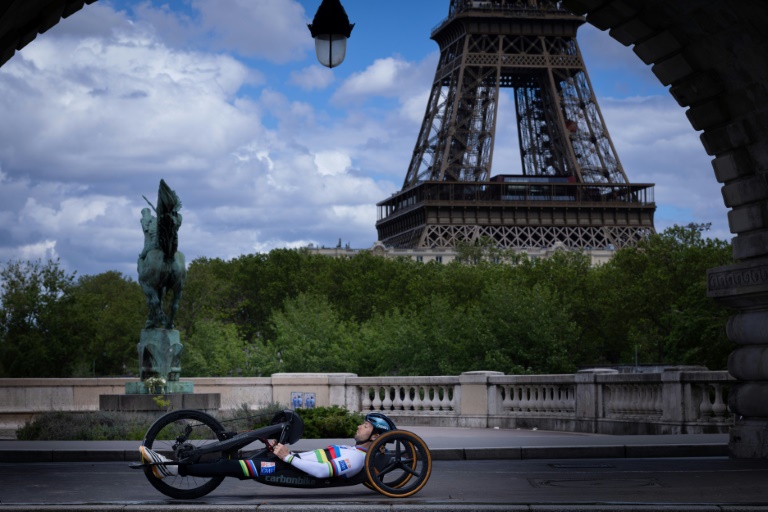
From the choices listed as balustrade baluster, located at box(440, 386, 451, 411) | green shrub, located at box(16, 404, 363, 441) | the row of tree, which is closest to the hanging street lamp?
green shrub, located at box(16, 404, 363, 441)

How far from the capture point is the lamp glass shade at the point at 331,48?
15.2m

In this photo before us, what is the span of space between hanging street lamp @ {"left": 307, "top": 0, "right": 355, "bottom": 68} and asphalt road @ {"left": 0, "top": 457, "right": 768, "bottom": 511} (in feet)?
18.3

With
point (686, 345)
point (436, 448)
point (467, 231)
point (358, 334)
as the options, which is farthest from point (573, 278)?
point (436, 448)

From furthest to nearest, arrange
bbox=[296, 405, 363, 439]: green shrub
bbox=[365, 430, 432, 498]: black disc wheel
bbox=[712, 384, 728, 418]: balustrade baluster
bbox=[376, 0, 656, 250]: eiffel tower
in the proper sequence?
bbox=[376, 0, 656, 250]: eiffel tower
bbox=[296, 405, 363, 439]: green shrub
bbox=[712, 384, 728, 418]: balustrade baluster
bbox=[365, 430, 432, 498]: black disc wheel

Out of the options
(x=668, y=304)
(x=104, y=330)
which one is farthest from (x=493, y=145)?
(x=668, y=304)

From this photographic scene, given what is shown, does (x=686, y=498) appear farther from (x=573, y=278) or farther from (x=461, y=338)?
(x=573, y=278)

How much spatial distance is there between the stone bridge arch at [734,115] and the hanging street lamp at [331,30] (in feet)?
11.7

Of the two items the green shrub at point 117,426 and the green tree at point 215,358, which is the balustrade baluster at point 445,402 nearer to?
the green shrub at point 117,426

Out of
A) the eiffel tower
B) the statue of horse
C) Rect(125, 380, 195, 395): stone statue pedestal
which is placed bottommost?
Rect(125, 380, 195, 395): stone statue pedestal

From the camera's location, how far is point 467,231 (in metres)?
113

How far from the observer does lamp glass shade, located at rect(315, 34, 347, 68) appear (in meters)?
15.2

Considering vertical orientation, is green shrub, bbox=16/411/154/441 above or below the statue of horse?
below

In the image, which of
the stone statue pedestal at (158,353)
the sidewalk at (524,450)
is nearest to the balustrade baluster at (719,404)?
the sidewalk at (524,450)

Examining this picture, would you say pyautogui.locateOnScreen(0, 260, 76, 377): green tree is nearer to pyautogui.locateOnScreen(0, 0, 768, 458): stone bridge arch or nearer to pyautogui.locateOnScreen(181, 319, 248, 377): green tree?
pyautogui.locateOnScreen(181, 319, 248, 377): green tree
